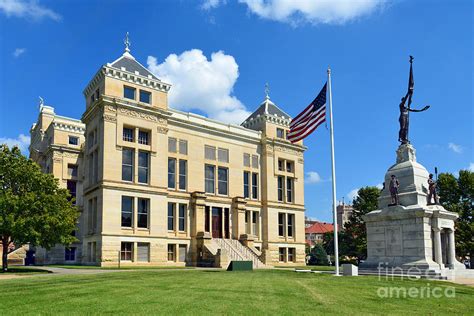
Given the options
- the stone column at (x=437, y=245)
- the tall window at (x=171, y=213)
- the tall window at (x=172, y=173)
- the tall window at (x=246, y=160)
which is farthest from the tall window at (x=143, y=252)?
the stone column at (x=437, y=245)

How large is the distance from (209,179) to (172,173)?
5.01m

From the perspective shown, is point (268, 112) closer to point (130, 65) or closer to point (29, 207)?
point (130, 65)

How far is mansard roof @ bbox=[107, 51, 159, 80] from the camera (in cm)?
4628

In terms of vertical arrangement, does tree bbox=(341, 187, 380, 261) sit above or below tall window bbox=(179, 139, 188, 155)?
below

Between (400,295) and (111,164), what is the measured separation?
31.5 meters

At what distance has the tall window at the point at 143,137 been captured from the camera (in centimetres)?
4609

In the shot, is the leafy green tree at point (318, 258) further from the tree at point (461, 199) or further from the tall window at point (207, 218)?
the tall window at point (207, 218)

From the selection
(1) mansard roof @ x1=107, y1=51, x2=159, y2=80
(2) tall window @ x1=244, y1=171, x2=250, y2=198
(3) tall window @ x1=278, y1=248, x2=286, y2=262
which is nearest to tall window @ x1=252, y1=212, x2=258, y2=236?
(2) tall window @ x1=244, y1=171, x2=250, y2=198

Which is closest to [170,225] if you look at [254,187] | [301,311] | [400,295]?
[254,187]

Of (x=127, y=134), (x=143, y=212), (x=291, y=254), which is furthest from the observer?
(x=291, y=254)

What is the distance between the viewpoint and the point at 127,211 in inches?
1720

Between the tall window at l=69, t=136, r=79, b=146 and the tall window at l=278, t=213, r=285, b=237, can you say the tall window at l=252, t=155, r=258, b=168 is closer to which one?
the tall window at l=278, t=213, r=285, b=237

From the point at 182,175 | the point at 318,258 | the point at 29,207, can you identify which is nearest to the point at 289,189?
the point at 318,258

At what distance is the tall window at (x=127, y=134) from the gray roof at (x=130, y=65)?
6202 mm
